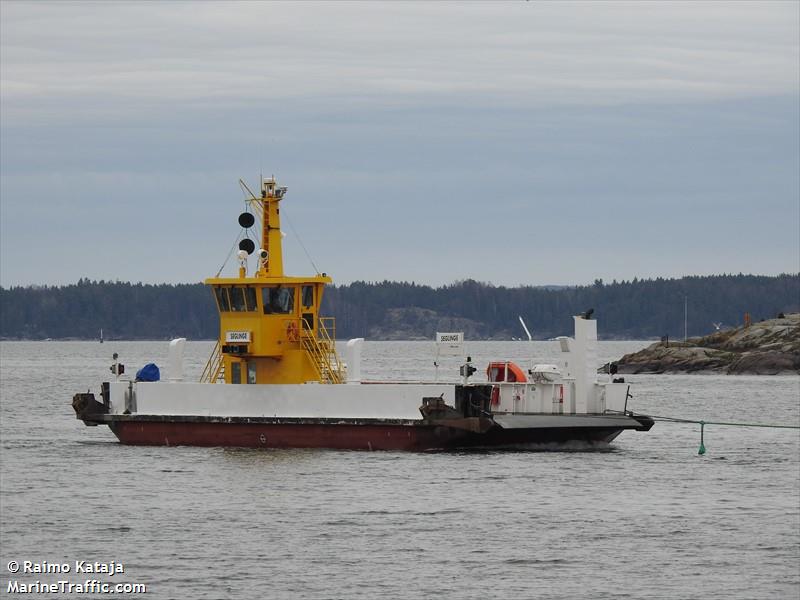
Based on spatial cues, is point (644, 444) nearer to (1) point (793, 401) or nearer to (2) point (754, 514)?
(2) point (754, 514)

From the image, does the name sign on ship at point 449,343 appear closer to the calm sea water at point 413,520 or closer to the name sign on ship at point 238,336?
the calm sea water at point 413,520

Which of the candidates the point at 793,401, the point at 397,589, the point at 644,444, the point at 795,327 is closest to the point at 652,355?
the point at 795,327

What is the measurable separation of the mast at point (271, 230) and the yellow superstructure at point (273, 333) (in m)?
0.51

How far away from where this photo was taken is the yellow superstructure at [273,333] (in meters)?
39.7

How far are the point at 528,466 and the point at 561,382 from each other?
3402 millimetres

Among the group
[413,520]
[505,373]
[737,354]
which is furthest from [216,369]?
[737,354]

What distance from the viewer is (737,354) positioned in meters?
108

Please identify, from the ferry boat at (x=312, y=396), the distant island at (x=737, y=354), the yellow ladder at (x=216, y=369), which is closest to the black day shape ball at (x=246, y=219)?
the ferry boat at (x=312, y=396)

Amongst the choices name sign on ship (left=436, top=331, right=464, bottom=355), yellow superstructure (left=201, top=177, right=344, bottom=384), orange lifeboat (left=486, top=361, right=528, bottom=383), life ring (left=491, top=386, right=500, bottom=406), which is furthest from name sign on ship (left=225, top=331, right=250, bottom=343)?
life ring (left=491, top=386, right=500, bottom=406)

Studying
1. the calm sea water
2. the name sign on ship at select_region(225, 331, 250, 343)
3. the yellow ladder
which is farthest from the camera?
the yellow ladder

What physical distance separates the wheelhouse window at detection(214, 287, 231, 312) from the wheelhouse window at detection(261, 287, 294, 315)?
1.08 m

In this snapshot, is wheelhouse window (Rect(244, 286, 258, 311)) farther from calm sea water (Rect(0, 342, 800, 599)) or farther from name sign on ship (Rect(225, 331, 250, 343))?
calm sea water (Rect(0, 342, 800, 599))

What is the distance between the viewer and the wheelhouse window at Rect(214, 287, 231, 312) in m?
40.2

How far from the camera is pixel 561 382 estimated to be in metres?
38.8
